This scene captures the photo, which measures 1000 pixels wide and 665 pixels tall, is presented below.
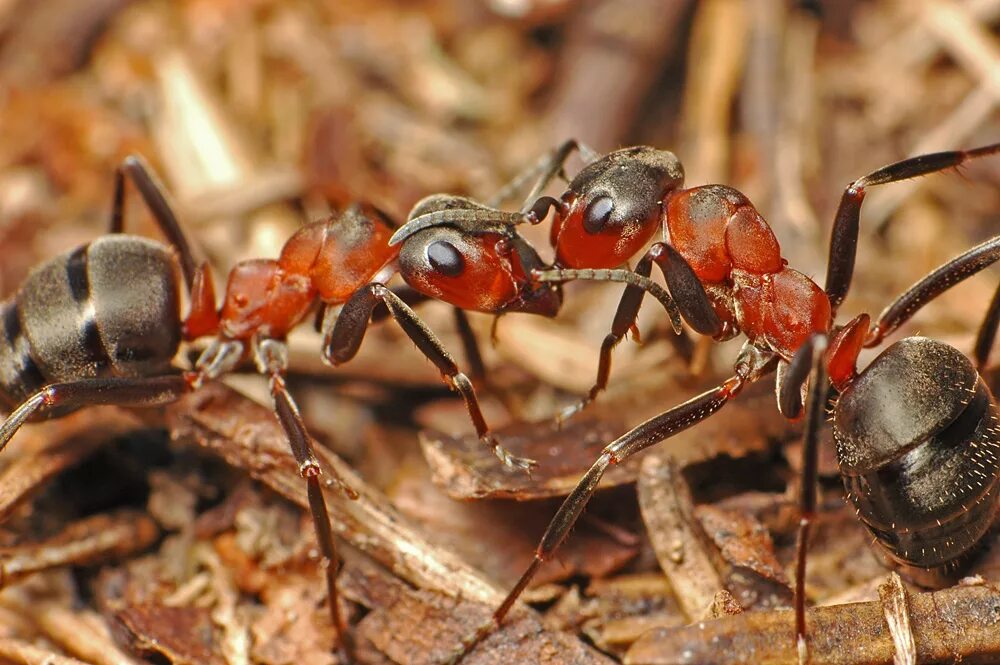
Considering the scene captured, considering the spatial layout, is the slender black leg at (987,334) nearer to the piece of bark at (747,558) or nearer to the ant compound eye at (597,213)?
the piece of bark at (747,558)

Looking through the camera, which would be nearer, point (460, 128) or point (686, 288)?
point (686, 288)

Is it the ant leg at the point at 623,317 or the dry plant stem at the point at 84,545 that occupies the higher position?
the ant leg at the point at 623,317

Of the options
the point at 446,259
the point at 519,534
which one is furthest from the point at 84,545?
the point at 446,259

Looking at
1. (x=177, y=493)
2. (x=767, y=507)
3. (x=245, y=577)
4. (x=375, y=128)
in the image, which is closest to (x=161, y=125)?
(x=375, y=128)

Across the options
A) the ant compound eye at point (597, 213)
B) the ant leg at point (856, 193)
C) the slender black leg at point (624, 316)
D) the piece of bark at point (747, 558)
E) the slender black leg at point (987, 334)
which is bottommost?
the piece of bark at point (747, 558)

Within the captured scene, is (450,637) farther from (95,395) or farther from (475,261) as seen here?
(95,395)

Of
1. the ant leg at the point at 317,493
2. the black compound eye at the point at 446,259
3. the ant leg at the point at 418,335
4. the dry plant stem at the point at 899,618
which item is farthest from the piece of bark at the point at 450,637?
the black compound eye at the point at 446,259

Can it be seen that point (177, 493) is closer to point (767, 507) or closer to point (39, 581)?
point (39, 581)
